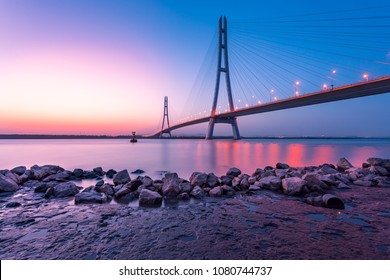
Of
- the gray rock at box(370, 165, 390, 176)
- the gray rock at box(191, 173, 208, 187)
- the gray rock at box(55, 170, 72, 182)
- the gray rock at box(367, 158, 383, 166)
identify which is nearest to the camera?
the gray rock at box(191, 173, 208, 187)

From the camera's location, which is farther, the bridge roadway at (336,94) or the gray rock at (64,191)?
the bridge roadway at (336,94)

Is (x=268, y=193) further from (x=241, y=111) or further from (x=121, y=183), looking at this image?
(x=241, y=111)

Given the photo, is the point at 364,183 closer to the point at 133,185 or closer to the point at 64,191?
the point at 133,185

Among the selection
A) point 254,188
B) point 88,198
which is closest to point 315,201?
point 254,188

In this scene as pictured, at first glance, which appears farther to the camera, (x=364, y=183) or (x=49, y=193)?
(x=364, y=183)

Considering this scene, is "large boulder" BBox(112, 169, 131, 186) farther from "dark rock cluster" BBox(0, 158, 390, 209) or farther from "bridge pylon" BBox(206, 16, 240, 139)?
"bridge pylon" BBox(206, 16, 240, 139)

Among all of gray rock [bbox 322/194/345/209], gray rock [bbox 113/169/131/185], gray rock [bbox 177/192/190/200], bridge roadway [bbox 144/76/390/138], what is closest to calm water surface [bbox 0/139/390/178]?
gray rock [bbox 113/169/131/185]

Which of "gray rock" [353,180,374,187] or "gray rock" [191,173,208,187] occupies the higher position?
"gray rock" [191,173,208,187]

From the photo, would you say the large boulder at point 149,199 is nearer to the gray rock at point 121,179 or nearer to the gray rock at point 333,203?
the gray rock at point 121,179

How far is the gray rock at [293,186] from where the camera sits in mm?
4414

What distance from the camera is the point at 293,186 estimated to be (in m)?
4.50

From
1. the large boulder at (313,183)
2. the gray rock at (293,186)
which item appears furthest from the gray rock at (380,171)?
the gray rock at (293,186)

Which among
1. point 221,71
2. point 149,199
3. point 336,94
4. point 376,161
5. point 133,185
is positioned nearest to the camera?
point 149,199

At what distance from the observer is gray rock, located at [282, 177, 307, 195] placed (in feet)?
14.5
